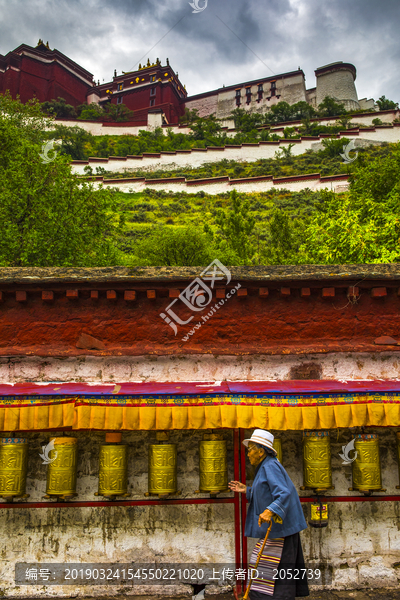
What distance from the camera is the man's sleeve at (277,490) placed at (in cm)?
321

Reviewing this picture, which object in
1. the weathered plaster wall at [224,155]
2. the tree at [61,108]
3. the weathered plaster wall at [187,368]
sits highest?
the tree at [61,108]

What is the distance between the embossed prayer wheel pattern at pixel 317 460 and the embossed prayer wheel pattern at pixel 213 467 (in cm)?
89

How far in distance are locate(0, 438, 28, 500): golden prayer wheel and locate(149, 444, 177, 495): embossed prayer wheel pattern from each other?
4.48 ft

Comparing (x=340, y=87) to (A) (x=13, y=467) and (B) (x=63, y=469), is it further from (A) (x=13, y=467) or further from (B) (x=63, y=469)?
(A) (x=13, y=467)

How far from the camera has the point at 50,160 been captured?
554 inches

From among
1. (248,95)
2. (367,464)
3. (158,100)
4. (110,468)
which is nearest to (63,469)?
(110,468)

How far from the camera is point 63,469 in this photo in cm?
441

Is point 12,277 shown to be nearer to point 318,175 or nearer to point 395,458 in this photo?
point 395,458

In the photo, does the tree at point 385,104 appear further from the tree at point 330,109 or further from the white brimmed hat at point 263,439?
the white brimmed hat at point 263,439

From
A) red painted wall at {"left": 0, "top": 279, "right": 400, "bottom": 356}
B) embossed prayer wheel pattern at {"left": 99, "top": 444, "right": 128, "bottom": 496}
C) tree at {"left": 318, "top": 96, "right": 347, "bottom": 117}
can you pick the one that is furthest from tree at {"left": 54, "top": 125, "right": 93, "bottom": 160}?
embossed prayer wheel pattern at {"left": 99, "top": 444, "right": 128, "bottom": 496}

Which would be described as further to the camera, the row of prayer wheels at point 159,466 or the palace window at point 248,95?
the palace window at point 248,95

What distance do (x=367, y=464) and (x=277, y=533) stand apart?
169 centimetres

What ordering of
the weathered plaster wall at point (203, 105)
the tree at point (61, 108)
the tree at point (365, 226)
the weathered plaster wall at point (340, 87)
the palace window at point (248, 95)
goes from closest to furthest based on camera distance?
1. the tree at point (365, 226)
2. the tree at point (61, 108)
3. the weathered plaster wall at point (340, 87)
4. the palace window at point (248, 95)
5. the weathered plaster wall at point (203, 105)

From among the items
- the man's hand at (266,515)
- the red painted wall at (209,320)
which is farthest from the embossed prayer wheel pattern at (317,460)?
the man's hand at (266,515)
